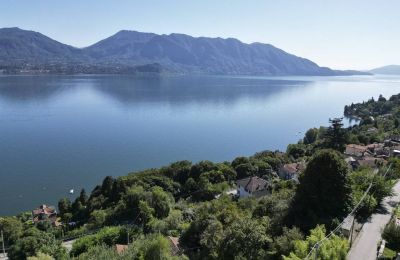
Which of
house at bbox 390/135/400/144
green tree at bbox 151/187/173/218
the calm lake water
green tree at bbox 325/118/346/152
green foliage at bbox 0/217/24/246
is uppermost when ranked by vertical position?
green tree at bbox 325/118/346/152

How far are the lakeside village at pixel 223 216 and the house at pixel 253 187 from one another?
9cm

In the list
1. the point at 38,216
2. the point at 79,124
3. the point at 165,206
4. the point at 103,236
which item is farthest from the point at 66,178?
the point at 79,124

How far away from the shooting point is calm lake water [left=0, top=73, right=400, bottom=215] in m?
33.5

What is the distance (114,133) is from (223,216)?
41861 millimetres

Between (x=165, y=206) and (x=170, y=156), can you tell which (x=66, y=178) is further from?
(x=165, y=206)

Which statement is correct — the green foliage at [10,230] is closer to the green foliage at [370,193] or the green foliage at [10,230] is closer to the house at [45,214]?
the house at [45,214]

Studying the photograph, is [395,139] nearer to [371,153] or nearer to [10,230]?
[371,153]

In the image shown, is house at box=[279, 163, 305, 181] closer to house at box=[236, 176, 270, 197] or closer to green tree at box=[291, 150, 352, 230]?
house at box=[236, 176, 270, 197]

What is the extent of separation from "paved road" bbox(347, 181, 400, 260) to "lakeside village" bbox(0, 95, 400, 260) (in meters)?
0.22

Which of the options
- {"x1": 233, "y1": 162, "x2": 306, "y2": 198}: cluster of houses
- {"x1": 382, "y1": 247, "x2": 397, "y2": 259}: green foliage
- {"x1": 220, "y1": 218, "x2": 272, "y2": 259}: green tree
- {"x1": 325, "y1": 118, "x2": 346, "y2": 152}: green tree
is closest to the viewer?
{"x1": 382, "y1": 247, "x2": 397, "y2": 259}: green foliage

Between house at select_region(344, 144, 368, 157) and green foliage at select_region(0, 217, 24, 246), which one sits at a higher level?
house at select_region(344, 144, 368, 157)

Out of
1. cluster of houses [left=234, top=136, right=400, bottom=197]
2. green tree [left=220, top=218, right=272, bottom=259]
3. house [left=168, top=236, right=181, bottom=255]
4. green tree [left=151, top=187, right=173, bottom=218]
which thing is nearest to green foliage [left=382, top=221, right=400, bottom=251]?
green tree [left=220, top=218, right=272, bottom=259]

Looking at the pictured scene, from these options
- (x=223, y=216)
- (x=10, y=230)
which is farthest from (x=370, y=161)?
(x=10, y=230)

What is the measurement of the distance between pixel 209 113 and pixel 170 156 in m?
35.8
